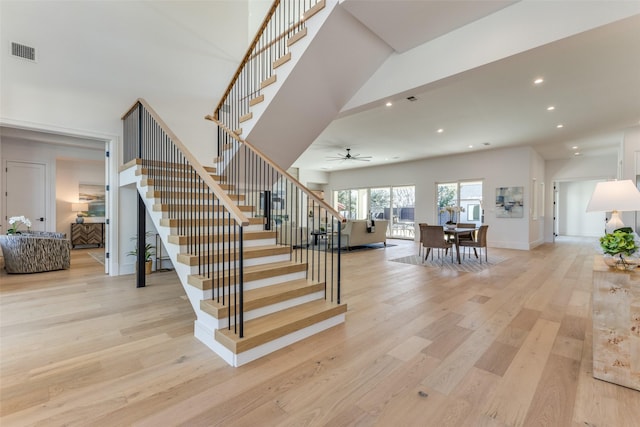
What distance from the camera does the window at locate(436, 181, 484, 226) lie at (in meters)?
9.38

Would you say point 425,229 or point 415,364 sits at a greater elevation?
point 425,229

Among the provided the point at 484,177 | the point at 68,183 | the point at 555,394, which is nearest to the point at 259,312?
the point at 555,394

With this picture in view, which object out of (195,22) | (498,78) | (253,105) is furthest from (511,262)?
(195,22)

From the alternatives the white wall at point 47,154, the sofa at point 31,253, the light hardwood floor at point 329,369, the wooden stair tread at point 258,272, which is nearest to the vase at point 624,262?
the light hardwood floor at point 329,369

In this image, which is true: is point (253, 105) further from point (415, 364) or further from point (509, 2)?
point (415, 364)

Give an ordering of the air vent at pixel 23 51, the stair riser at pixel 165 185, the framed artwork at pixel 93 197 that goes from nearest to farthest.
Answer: the stair riser at pixel 165 185 → the air vent at pixel 23 51 → the framed artwork at pixel 93 197

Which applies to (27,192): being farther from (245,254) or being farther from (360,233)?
(360,233)

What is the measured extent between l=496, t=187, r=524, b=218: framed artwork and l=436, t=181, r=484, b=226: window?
1.86 feet

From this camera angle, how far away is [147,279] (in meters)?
4.67

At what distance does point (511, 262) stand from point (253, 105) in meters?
6.22

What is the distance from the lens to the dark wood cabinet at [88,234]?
328 inches

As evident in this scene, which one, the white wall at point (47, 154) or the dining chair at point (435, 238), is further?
the white wall at point (47, 154)

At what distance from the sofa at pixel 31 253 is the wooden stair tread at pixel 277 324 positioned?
4.95 m

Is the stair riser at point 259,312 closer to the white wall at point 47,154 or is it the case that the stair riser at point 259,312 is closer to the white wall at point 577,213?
the white wall at point 47,154
